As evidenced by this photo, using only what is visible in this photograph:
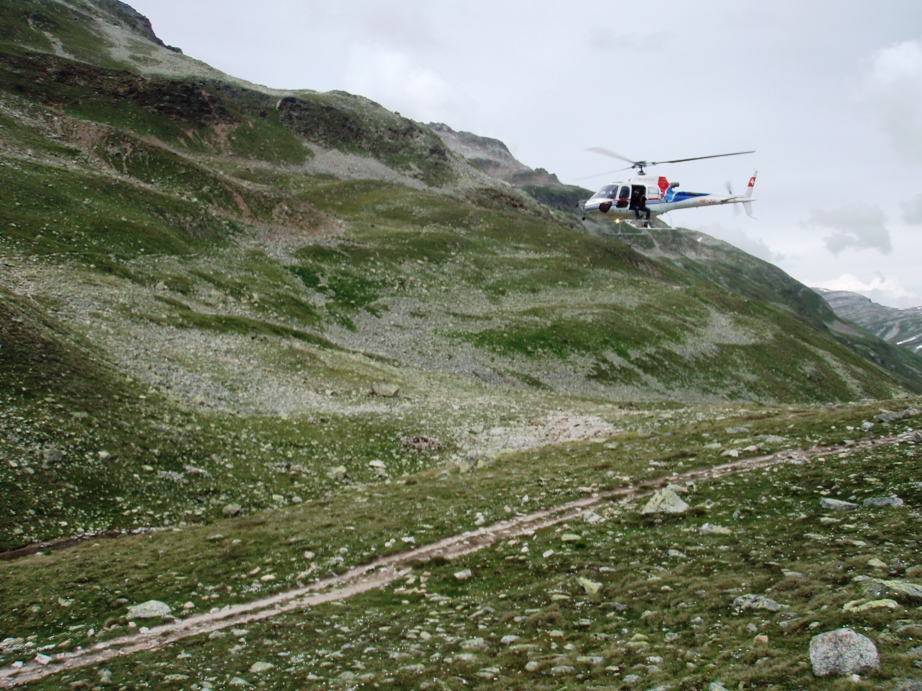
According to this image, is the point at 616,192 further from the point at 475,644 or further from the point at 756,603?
the point at 475,644

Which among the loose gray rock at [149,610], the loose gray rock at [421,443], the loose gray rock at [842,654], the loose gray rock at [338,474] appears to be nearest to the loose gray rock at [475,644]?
the loose gray rock at [842,654]

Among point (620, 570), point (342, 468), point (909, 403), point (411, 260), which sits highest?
point (411, 260)

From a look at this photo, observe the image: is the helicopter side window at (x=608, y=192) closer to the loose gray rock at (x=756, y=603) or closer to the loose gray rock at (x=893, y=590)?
the loose gray rock at (x=756, y=603)

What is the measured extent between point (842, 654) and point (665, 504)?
11.6 m

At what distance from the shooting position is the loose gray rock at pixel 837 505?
680 inches

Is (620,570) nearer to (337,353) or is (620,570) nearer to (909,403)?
(909,403)

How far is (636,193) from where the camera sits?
168 ft

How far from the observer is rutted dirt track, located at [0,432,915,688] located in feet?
42.2

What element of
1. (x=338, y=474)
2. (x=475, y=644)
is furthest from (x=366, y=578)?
(x=338, y=474)

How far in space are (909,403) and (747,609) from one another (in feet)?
85.9

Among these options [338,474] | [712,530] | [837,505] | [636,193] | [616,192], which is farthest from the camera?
[636,193]

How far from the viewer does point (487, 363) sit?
250 feet

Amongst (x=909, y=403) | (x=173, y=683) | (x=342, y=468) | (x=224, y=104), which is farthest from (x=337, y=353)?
(x=224, y=104)

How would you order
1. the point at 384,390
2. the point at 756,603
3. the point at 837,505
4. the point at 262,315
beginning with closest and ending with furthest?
the point at 756,603 → the point at 837,505 → the point at 384,390 → the point at 262,315
